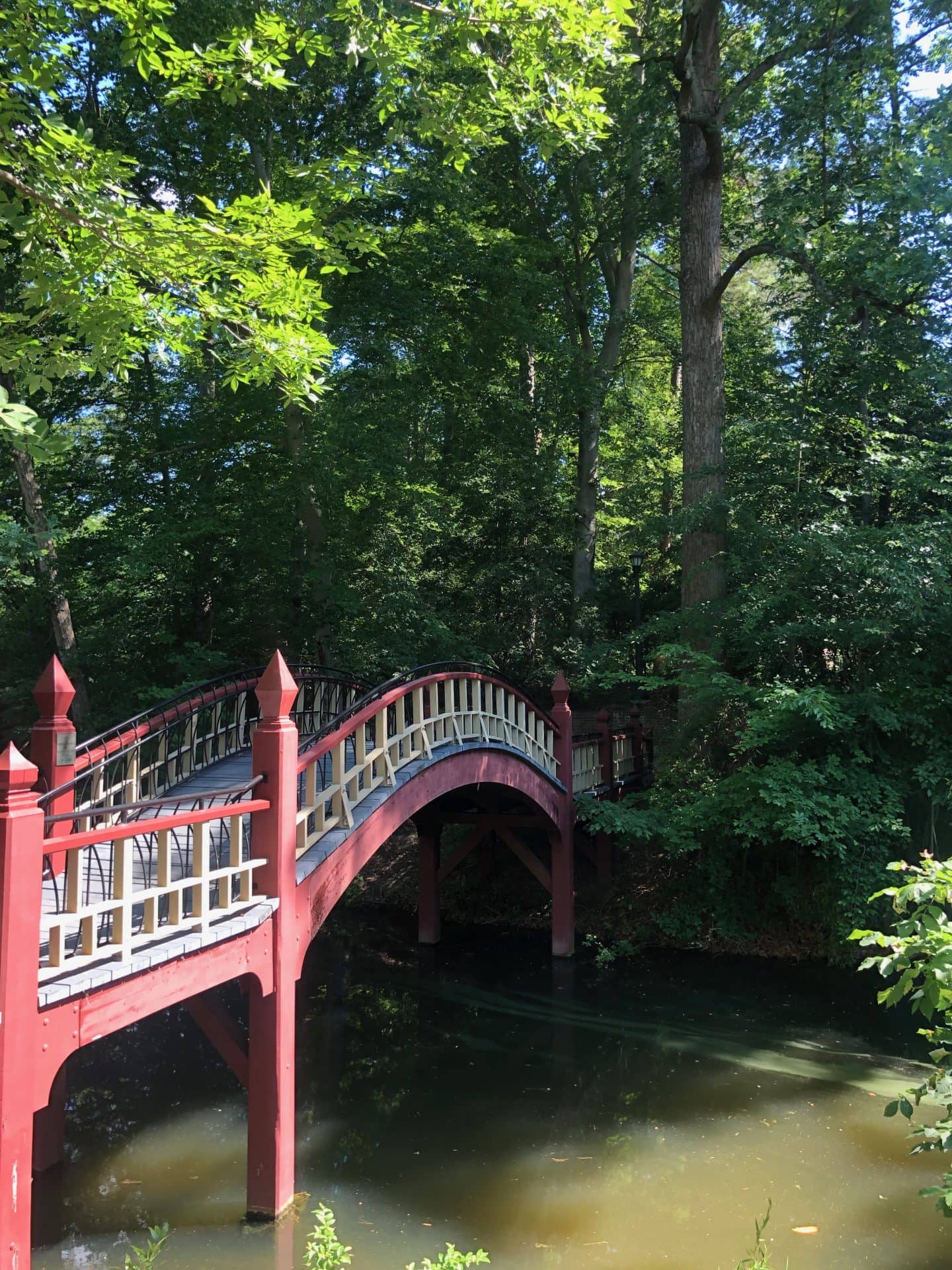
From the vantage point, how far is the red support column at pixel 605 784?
550 inches

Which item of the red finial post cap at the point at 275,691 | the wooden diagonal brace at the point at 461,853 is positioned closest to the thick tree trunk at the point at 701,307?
the wooden diagonal brace at the point at 461,853

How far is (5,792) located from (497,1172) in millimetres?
4747

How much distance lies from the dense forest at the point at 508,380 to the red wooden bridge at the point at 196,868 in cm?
260

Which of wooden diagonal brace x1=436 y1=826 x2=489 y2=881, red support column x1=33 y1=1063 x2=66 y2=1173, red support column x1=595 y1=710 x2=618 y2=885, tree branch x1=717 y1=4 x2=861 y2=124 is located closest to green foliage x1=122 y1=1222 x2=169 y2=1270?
red support column x1=33 y1=1063 x2=66 y2=1173

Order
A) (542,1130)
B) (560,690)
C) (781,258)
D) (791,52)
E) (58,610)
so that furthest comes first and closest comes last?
(58,610) → (781,258) → (791,52) → (560,690) → (542,1130)

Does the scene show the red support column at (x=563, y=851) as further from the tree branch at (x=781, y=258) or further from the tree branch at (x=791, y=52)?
the tree branch at (x=791, y=52)

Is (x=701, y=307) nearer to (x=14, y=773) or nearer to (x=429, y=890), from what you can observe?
(x=429, y=890)

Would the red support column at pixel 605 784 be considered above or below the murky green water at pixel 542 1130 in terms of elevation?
above

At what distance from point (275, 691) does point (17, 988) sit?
2452mm

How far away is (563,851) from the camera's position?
12656mm

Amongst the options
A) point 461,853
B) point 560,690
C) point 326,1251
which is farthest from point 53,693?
point 461,853

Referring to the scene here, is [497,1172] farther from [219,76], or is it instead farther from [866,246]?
[866,246]

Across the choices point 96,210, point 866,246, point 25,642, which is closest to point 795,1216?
point 96,210

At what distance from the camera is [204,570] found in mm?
15789
